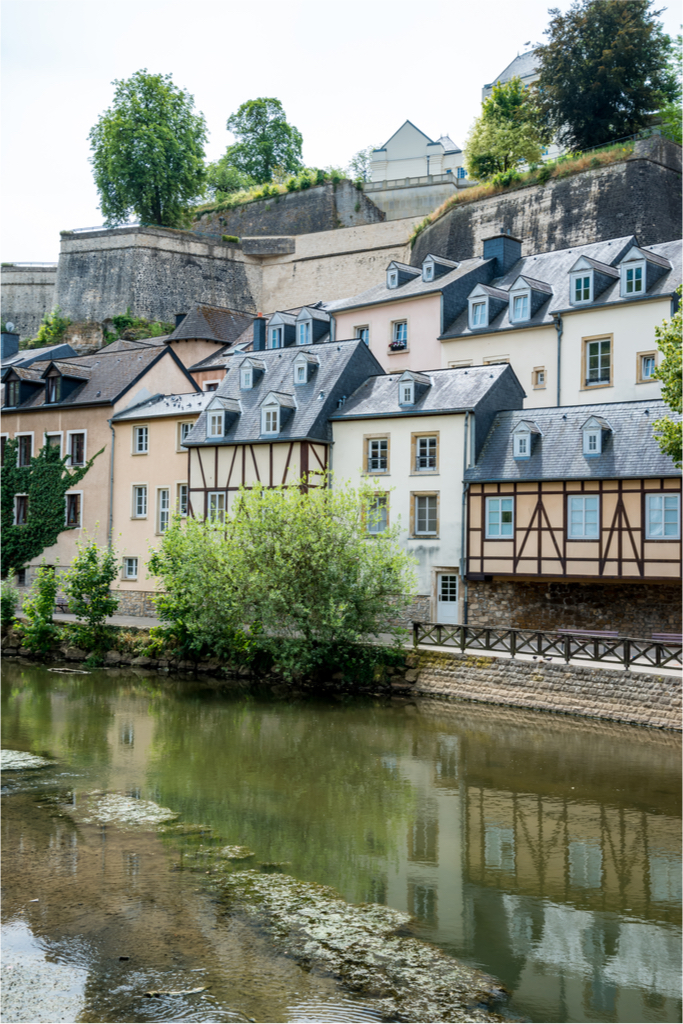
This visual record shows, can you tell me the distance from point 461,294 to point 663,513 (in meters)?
12.1

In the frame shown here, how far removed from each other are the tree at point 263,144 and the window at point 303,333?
31459 millimetres

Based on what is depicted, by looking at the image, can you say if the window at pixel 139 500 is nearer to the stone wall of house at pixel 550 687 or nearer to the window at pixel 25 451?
the window at pixel 25 451

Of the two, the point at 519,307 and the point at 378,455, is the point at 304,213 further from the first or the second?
the point at 378,455

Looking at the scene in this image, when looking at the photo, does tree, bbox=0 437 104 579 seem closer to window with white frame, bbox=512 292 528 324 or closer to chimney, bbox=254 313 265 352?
chimney, bbox=254 313 265 352

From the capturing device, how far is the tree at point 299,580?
1995 centimetres

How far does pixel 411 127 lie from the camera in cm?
5738

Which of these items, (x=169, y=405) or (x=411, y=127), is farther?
(x=411, y=127)

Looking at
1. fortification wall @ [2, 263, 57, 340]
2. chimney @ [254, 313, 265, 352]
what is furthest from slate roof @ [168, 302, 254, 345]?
fortification wall @ [2, 263, 57, 340]

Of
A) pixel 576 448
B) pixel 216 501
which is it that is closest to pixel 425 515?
pixel 576 448

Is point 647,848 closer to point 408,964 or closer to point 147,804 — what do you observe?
point 408,964

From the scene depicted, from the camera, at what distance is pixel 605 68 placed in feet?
109

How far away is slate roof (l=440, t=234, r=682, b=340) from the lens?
24422 mm

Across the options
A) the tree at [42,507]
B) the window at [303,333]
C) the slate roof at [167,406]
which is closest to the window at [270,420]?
the slate roof at [167,406]

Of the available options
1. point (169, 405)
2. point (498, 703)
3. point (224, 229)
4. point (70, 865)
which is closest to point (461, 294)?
point (169, 405)
